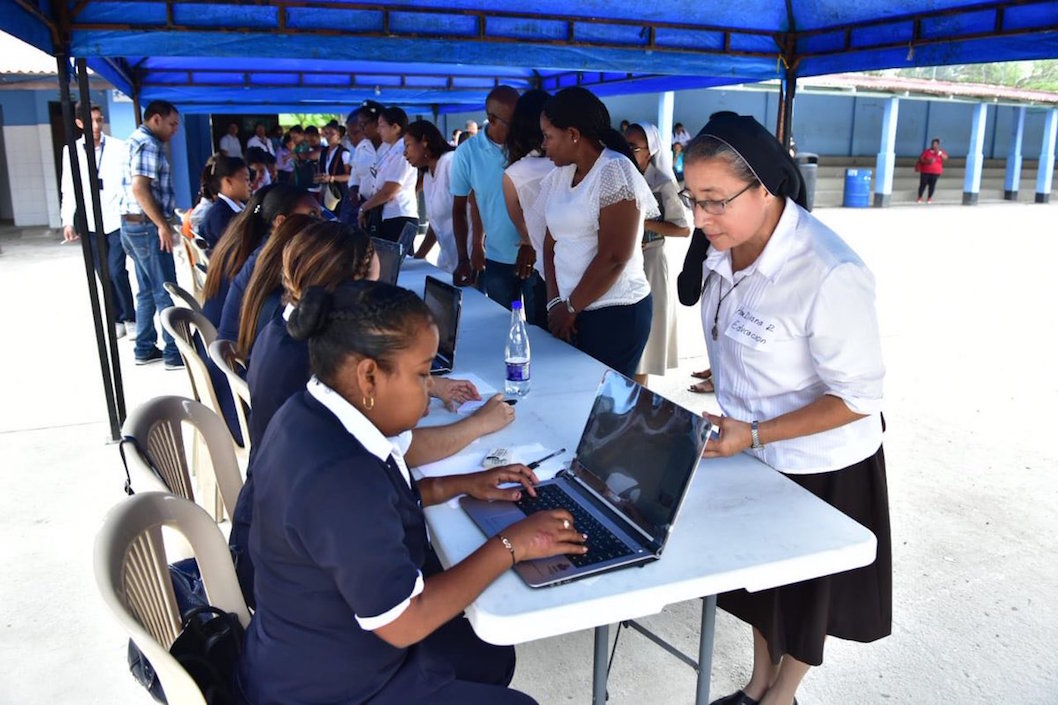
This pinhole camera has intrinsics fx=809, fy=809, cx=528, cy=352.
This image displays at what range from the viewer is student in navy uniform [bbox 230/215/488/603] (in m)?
1.83

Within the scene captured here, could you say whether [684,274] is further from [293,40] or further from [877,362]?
[293,40]

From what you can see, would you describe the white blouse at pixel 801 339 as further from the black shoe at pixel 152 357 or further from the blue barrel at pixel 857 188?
the blue barrel at pixel 857 188

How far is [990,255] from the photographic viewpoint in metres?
10.4

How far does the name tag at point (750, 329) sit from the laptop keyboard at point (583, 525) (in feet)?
1.68

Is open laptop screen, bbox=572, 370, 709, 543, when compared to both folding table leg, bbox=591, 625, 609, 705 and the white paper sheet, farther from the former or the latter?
the white paper sheet

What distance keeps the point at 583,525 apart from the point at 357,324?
56 centimetres

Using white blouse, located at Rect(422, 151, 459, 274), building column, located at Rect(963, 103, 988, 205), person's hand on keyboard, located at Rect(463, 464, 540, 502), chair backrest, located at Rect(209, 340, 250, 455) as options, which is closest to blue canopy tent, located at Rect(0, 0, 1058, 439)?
white blouse, located at Rect(422, 151, 459, 274)

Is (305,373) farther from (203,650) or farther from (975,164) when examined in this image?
(975,164)

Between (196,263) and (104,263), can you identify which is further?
(196,263)

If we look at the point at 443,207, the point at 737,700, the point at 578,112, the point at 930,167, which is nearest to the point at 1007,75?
the point at 930,167

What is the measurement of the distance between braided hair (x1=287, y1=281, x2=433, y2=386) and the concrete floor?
128 centimetres

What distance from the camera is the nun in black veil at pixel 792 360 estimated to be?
161 centimetres

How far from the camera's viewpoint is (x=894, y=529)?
10.2 feet

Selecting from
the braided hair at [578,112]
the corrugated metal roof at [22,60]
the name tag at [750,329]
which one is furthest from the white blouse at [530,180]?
the corrugated metal roof at [22,60]
